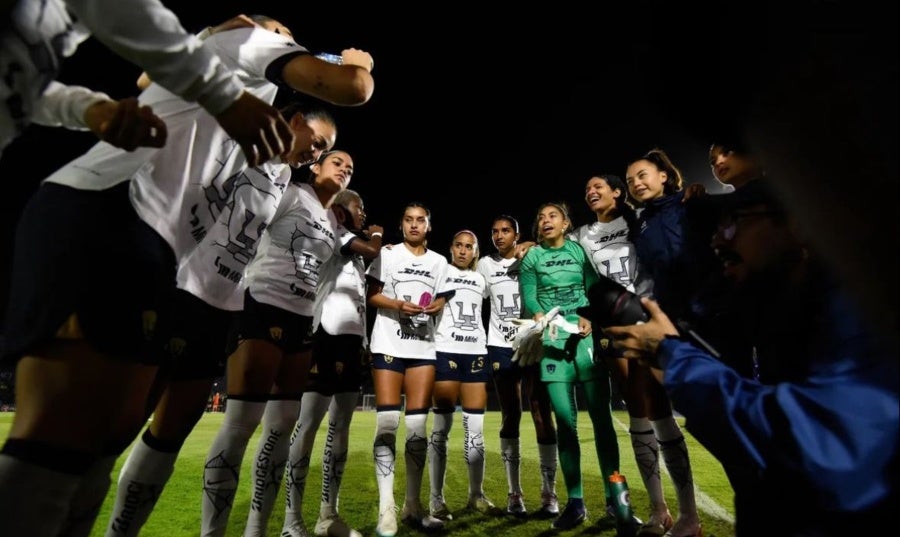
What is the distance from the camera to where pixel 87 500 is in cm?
186

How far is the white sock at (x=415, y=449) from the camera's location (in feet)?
15.1

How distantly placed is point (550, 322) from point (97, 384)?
3.78m

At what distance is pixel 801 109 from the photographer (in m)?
0.55

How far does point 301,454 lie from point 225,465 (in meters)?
1.14

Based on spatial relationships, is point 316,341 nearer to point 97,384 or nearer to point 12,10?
point 97,384

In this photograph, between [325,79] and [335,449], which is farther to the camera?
[335,449]

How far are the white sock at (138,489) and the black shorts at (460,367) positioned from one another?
3.51 m

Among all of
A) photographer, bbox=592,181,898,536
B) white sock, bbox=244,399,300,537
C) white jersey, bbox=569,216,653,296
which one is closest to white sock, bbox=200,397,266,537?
white sock, bbox=244,399,300,537

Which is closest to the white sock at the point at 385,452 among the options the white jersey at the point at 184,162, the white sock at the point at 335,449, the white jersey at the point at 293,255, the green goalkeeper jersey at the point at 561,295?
the white sock at the point at 335,449

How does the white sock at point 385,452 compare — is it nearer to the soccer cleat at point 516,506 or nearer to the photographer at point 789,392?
the soccer cleat at point 516,506

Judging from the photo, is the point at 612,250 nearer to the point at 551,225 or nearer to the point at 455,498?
the point at 551,225

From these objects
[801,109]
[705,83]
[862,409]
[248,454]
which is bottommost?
[248,454]

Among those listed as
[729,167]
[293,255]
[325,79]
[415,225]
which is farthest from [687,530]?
[325,79]

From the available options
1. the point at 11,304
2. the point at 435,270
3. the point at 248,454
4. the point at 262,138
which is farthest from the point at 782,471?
the point at 248,454
